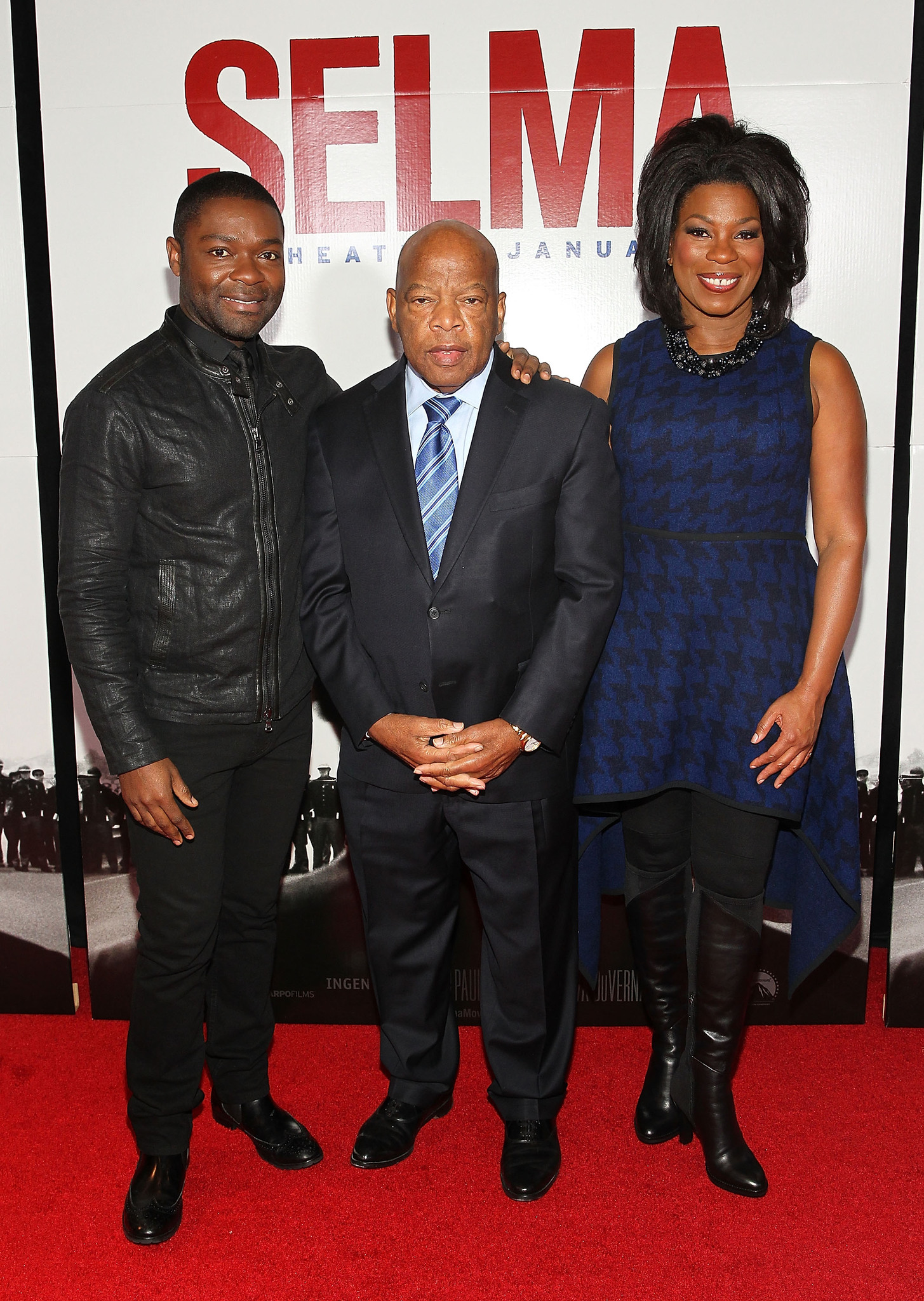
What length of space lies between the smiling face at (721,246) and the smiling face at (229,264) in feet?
2.71

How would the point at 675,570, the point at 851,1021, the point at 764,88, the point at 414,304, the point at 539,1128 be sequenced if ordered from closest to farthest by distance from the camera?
the point at 414,304 → the point at 675,570 → the point at 539,1128 → the point at 764,88 → the point at 851,1021

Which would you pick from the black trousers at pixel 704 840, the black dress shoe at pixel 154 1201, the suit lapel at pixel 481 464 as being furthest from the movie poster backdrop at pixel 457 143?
the black dress shoe at pixel 154 1201

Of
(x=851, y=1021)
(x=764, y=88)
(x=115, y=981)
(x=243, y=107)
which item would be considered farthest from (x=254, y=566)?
(x=851, y=1021)

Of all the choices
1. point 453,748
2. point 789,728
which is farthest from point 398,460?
point 789,728

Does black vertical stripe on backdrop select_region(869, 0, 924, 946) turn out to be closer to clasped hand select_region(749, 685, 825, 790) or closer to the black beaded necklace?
the black beaded necklace

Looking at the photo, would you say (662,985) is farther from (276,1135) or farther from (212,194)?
(212,194)

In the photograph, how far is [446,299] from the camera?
2.00 meters

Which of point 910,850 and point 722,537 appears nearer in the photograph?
point 722,537

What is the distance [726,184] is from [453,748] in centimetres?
122

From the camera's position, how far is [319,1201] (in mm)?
2277

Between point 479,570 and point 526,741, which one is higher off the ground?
point 479,570

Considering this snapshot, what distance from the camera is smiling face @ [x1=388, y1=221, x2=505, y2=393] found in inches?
78.3

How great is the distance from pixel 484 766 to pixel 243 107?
1825mm

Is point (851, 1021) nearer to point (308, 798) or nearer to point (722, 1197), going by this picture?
point (722, 1197)
